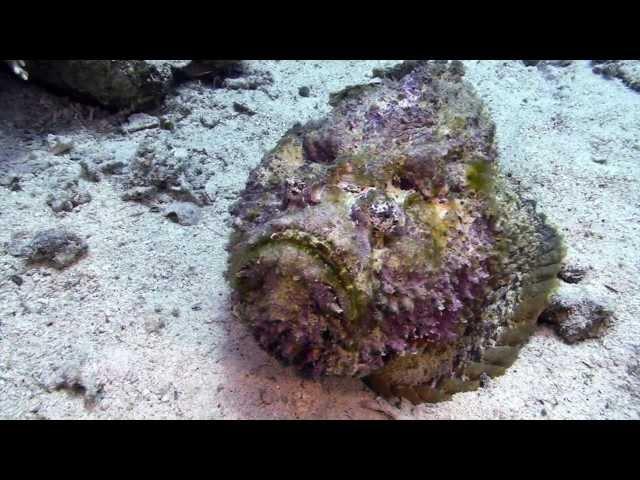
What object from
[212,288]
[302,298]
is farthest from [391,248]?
[212,288]

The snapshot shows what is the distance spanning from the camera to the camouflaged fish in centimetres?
232

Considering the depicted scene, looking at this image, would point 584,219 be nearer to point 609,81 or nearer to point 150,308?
point 609,81

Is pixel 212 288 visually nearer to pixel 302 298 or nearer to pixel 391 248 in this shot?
pixel 302 298

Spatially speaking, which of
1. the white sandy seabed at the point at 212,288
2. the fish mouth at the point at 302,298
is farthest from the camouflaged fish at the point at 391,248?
the white sandy seabed at the point at 212,288

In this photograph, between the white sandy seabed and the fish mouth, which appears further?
the white sandy seabed

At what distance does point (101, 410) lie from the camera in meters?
2.72

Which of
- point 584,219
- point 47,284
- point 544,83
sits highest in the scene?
point 544,83

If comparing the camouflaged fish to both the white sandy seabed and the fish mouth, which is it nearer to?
the fish mouth

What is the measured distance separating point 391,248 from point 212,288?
1.57 m

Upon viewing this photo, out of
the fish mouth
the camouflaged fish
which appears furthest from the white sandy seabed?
the fish mouth

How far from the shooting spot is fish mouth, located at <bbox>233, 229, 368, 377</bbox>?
225 cm

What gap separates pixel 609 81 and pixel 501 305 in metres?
3.93

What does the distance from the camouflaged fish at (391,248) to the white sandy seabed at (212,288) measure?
29cm
